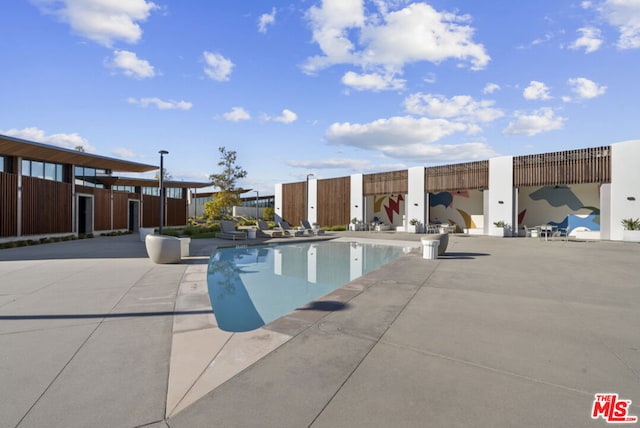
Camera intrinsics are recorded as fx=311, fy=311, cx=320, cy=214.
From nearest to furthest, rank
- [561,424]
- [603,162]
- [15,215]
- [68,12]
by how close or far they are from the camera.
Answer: [561,424] → [68,12] → [15,215] → [603,162]

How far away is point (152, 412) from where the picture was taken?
2.11 m

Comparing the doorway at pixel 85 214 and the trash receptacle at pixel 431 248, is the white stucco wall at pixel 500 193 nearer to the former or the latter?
the trash receptacle at pixel 431 248

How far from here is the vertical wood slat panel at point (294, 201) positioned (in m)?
29.4

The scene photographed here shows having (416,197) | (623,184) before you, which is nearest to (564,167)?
(623,184)

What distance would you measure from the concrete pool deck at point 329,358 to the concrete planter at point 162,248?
2451mm

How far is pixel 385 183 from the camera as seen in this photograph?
78.9 ft

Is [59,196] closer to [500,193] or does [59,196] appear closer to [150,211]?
[150,211]

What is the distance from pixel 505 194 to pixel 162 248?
18.4 meters

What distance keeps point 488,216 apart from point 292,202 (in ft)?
56.3

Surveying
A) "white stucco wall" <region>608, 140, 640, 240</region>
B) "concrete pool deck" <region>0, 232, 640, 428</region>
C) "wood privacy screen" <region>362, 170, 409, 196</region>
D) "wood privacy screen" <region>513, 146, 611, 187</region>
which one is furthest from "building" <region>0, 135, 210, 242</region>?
"white stucco wall" <region>608, 140, 640, 240</region>

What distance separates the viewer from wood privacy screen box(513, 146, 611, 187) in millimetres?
15617

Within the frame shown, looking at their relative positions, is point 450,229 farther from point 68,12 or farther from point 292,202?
point 68,12

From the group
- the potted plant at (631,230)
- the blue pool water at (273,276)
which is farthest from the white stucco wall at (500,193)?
the blue pool water at (273,276)

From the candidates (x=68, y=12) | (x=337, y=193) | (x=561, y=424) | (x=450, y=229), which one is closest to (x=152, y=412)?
(x=561, y=424)
